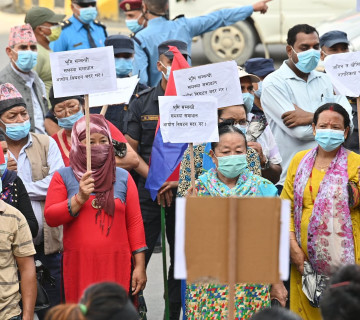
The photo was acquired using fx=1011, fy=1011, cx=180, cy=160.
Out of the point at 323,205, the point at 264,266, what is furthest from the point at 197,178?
the point at 264,266

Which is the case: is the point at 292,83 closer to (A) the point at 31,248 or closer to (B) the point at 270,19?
(A) the point at 31,248

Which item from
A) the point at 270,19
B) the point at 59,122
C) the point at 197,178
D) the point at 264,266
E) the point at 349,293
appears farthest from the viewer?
the point at 270,19

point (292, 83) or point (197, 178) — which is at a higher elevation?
point (292, 83)

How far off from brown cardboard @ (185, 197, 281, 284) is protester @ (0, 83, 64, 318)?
100 inches

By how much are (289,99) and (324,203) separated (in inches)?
62.2

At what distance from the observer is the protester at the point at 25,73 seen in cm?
873

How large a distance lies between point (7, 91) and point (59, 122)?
1.79 feet

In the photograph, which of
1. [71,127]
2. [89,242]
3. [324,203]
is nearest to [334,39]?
[71,127]

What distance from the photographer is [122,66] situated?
9.05m

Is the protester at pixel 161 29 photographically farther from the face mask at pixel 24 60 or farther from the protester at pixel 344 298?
the protester at pixel 344 298

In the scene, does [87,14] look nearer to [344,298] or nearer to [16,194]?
[16,194]

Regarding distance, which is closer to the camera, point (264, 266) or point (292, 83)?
point (264, 266)

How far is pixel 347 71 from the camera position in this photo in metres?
6.91

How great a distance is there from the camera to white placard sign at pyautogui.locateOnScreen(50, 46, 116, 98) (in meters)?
6.67
